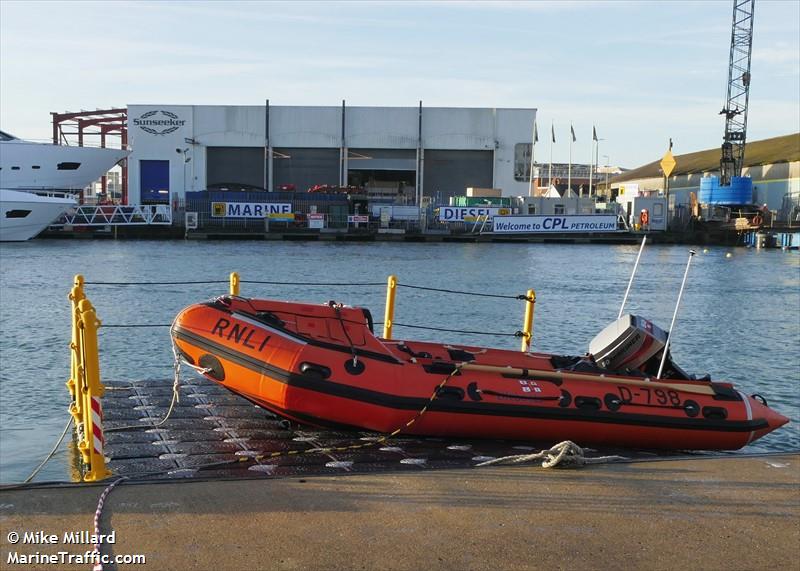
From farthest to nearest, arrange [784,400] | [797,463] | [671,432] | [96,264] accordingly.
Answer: [96,264] → [784,400] → [671,432] → [797,463]

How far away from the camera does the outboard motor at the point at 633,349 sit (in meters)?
9.98

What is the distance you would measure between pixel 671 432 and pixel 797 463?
1.61 m

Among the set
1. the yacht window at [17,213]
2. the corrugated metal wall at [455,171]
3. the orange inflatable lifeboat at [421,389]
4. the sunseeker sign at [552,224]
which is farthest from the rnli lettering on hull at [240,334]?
the corrugated metal wall at [455,171]

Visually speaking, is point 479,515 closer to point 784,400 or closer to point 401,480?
point 401,480

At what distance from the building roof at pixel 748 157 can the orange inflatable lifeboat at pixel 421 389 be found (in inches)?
2668

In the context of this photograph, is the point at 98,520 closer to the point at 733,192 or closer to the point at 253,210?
the point at 253,210

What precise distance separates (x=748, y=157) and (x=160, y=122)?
53926 mm

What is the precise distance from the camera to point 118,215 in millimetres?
63438

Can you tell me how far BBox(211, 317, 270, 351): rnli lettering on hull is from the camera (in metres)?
8.57

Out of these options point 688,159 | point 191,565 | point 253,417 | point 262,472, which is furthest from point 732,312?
point 688,159

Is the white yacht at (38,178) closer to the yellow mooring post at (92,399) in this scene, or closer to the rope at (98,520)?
the yellow mooring post at (92,399)

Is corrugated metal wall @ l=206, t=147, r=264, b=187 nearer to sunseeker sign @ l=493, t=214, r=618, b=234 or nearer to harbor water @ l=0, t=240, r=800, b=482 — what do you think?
harbor water @ l=0, t=240, r=800, b=482

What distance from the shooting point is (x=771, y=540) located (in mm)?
5863

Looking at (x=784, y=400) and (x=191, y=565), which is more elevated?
(x=191, y=565)
